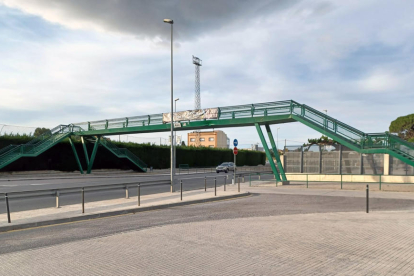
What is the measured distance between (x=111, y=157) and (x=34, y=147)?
12.9 meters

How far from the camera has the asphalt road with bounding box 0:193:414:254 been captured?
8.65 metres

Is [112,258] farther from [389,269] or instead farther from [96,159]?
[96,159]

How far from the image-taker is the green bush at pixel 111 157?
38656 millimetres

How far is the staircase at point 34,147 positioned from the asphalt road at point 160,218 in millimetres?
26090

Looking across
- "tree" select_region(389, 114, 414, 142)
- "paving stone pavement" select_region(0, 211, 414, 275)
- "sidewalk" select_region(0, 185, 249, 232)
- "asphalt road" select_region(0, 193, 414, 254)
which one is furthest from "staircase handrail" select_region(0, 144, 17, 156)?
"tree" select_region(389, 114, 414, 142)

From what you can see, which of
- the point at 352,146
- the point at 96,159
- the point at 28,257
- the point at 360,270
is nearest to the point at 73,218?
the point at 28,257

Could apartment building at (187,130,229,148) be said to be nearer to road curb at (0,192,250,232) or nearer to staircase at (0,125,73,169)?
staircase at (0,125,73,169)

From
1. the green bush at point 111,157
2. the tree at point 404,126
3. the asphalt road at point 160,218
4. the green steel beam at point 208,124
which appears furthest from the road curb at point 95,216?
the tree at point 404,126

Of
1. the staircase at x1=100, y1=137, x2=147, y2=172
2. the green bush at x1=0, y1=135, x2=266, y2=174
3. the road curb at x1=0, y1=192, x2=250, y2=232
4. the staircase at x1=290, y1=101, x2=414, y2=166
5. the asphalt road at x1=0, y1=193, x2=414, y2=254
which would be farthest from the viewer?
the staircase at x1=100, y1=137, x2=147, y2=172

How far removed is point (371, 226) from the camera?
1008 centimetres

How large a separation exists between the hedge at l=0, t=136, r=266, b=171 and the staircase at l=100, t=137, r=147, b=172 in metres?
1.41

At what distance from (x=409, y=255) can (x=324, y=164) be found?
84.3 ft

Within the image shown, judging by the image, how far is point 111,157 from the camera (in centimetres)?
4825

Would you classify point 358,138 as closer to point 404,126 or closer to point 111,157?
point 111,157
